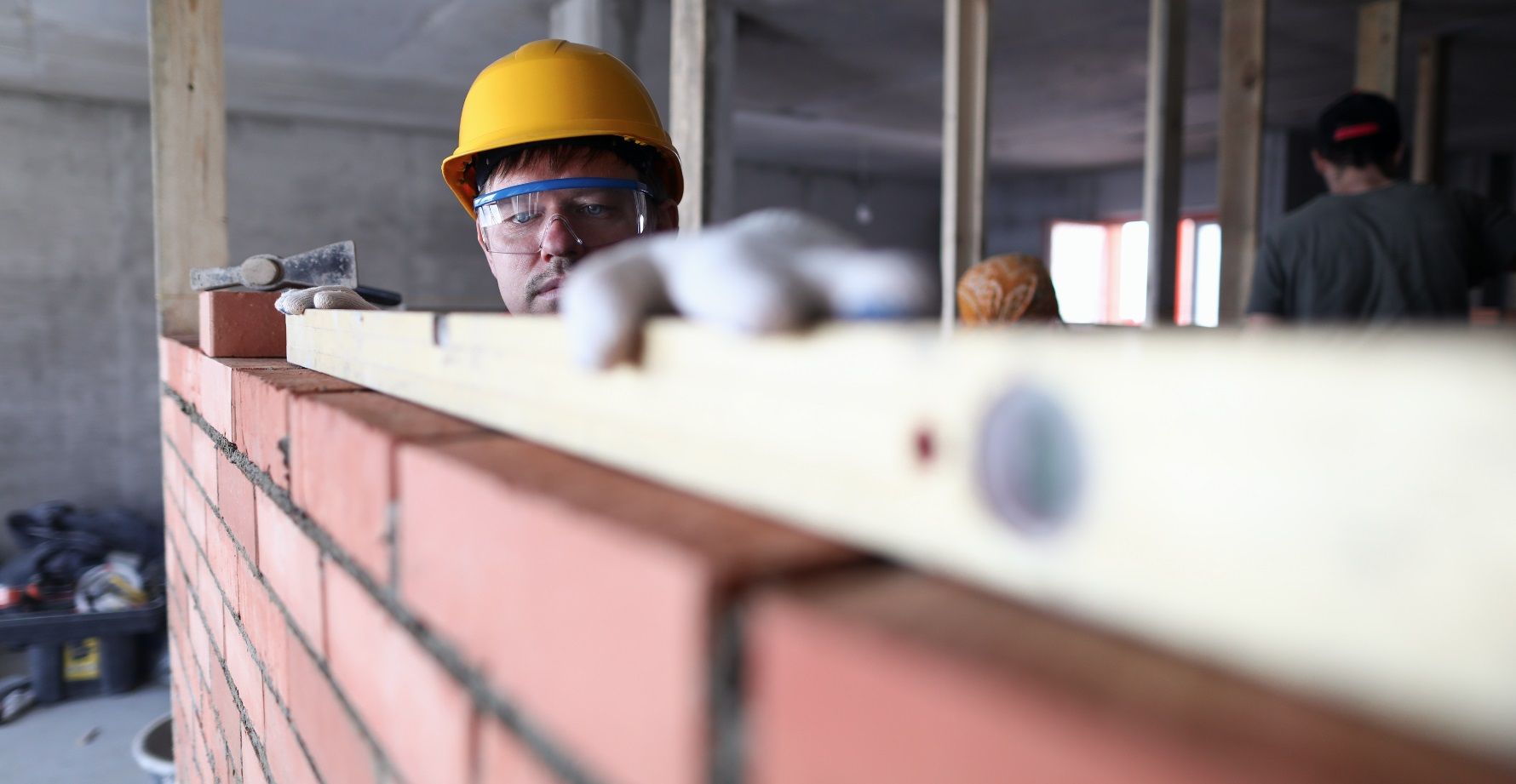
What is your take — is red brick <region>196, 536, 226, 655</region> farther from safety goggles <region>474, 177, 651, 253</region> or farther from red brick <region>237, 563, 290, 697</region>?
safety goggles <region>474, 177, 651, 253</region>

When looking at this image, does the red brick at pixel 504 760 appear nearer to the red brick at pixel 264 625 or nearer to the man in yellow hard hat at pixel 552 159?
the red brick at pixel 264 625

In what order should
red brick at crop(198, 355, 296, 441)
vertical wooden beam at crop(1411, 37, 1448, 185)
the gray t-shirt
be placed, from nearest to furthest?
red brick at crop(198, 355, 296, 441) < the gray t-shirt < vertical wooden beam at crop(1411, 37, 1448, 185)

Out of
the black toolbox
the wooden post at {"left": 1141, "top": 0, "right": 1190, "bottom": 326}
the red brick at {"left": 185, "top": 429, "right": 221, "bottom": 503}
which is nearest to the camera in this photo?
the red brick at {"left": 185, "top": 429, "right": 221, "bottom": 503}

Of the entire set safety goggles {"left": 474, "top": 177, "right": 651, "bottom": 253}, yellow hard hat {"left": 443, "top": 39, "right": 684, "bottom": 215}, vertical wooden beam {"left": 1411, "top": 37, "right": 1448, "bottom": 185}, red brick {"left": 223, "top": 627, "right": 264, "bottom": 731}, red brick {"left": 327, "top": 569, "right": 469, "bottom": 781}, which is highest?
vertical wooden beam {"left": 1411, "top": 37, "right": 1448, "bottom": 185}

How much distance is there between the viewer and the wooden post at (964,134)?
11.5 feet

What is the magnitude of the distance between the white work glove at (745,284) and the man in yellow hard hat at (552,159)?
53.4 inches

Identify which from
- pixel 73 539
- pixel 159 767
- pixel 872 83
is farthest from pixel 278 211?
pixel 159 767

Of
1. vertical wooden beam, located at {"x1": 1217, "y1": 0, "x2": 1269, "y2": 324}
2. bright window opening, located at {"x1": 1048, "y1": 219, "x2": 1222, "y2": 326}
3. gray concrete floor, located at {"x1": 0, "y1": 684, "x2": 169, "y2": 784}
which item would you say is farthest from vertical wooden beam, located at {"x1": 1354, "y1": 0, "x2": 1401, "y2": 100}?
bright window opening, located at {"x1": 1048, "y1": 219, "x2": 1222, "y2": 326}

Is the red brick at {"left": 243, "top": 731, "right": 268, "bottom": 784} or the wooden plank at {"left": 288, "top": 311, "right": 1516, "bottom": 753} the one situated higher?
the wooden plank at {"left": 288, "top": 311, "right": 1516, "bottom": 753}

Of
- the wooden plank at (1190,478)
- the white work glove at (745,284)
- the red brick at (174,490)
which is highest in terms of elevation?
the white work glove at (745,284)

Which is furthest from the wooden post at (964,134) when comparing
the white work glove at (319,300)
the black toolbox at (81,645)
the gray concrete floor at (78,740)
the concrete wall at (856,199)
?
the concrete wall at (856,199)

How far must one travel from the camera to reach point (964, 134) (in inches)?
142

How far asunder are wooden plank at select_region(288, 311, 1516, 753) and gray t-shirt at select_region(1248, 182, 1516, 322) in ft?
10.2

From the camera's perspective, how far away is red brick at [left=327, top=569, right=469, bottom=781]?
2.19ft
